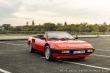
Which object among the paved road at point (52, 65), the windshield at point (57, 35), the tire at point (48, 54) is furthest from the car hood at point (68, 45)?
the windshield at point (57, 35)

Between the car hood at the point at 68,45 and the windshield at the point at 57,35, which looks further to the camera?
the windshield at the point at 57,35

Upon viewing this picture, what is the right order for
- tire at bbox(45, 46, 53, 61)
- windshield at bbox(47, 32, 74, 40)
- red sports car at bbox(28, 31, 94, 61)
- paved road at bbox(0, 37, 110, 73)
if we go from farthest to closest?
windshield at bbox(47, 32, 74, 40) < tire at bbox(45, 46, 53, 61) < red sports car at bbox(28, 31, 94, 61) < paved road at bbox(0, 37, 110, 73)

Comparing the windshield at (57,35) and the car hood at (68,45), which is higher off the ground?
the windshield at (57,35)

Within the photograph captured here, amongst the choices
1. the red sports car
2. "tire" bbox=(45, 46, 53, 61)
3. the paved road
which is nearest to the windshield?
the red sports car

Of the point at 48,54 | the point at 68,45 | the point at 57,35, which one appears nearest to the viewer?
the point at 68,45

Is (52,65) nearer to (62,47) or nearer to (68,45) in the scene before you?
(62,47)

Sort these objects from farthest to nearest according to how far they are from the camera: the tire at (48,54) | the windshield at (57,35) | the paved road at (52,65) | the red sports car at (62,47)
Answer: the windshield at (57,35) → the tire at (48,54) → the red sports car at (62,47) → the paved road at (52,65)

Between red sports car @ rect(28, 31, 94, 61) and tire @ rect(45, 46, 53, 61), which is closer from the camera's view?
red sports car @ rect(28, 31, 94, 61)

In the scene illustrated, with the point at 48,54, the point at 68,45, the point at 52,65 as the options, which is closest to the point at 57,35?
the point at 48,54

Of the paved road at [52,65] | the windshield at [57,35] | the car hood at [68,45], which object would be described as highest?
the windshield at [57,35]

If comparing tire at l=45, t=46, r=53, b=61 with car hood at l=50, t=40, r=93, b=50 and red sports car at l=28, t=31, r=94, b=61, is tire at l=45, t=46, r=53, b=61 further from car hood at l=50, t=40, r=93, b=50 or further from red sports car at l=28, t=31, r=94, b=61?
car hood at l=50, t=40, r=93, b=50

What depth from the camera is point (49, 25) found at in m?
116

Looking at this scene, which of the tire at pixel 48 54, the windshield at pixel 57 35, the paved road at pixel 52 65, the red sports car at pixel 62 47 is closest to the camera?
the paved road at pixel 52 65

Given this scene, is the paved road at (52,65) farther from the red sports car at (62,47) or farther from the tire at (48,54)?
the red sports car at (62,47)
